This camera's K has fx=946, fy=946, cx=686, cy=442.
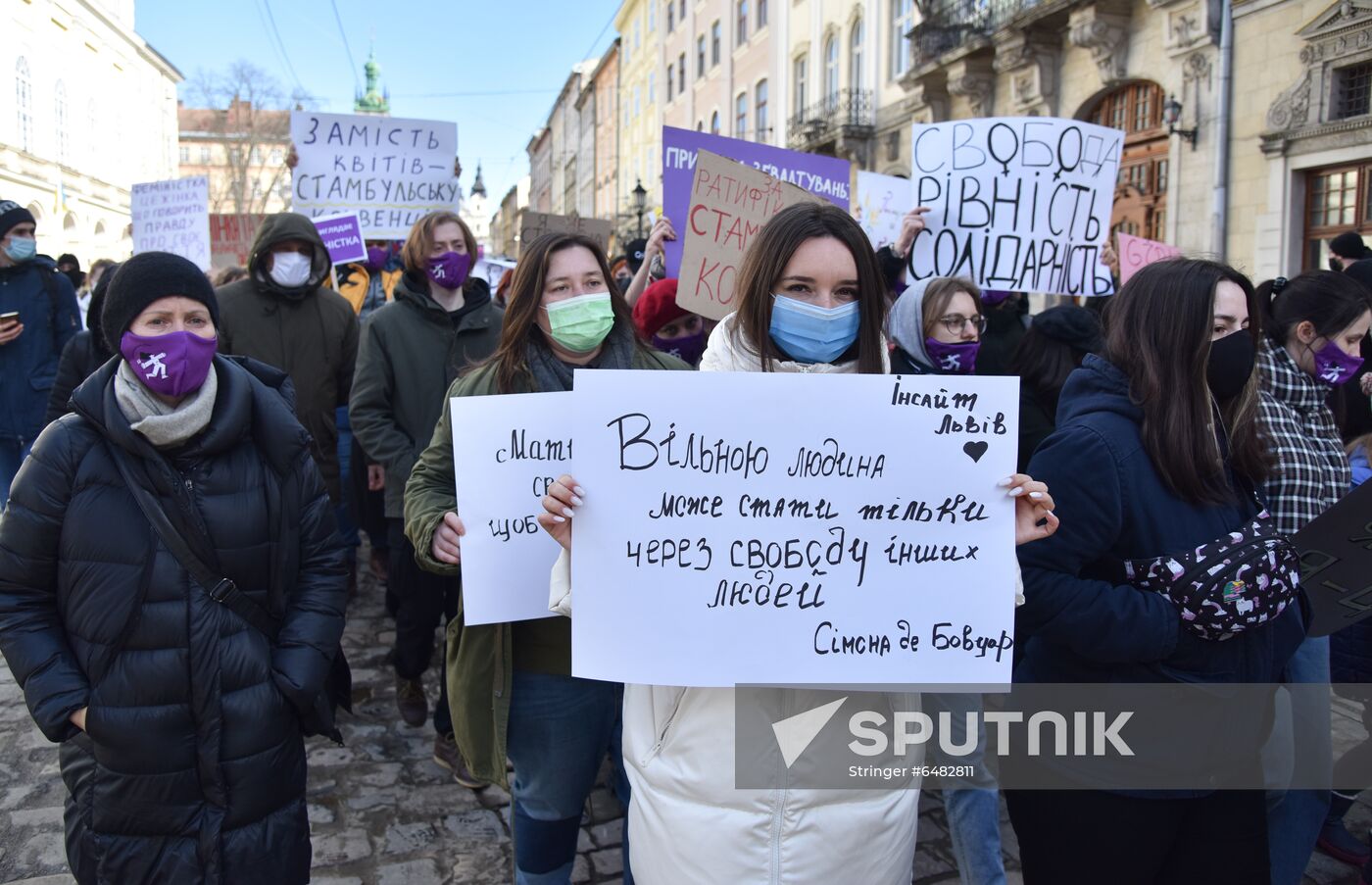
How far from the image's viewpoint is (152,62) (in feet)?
150

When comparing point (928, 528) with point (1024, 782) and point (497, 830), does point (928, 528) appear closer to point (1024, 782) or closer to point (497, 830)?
point (1024, 782)

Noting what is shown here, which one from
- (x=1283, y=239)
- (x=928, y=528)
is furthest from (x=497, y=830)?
(x=1283, y=239)

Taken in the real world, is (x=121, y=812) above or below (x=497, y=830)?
above

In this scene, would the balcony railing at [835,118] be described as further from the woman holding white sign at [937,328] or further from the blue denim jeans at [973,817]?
the blue denim jeans at [973,817]

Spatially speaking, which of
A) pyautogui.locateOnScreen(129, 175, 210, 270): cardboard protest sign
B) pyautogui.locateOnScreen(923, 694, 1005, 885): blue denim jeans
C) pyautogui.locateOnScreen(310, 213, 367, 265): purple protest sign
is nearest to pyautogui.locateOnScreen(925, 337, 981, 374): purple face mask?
pyautogui.locateOnScreen(923, 694, 1005, 885): blue denim jeans

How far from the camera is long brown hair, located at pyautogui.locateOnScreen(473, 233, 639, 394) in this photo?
2580mm

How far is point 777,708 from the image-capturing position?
1866mm

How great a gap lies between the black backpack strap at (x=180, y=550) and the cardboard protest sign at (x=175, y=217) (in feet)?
21.7

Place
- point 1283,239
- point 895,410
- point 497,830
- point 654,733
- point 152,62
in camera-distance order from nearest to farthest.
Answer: point 895,410, point 654,733, point 497,830, point 1283,239, point 152,62

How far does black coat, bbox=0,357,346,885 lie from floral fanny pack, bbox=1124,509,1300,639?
203 cm

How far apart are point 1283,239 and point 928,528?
497 inches

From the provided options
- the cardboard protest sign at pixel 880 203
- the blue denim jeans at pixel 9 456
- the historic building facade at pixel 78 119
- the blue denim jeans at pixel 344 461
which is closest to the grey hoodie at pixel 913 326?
the cardboard protest sign at pixel 880 203

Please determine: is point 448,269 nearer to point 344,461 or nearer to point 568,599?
point 344,461

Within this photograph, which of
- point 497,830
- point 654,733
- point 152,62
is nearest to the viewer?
point 654,733
